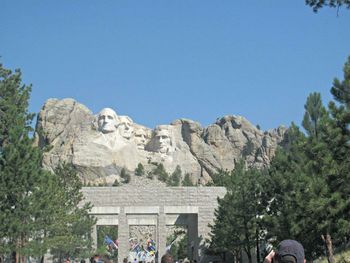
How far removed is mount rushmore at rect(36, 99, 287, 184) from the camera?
99438mm

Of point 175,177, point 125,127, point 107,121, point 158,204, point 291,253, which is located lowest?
point 291,253

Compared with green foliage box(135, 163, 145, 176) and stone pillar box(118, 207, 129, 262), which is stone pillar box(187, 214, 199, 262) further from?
green foliage box(135, 163, 145, 176)

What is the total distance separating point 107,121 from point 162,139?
16018mm

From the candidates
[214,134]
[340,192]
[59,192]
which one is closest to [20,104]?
[59,192]

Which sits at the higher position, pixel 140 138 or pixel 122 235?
pixel 140 138

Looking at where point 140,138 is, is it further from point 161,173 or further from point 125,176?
point 125,176

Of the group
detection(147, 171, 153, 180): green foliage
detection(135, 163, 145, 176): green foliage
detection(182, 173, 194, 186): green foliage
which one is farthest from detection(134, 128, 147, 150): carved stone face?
detection(182, 173, 194, 186): green foliage

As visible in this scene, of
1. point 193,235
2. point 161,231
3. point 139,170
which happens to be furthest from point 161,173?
point 161,231

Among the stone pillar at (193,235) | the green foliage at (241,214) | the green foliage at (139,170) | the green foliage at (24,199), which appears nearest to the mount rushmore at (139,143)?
the green foliage at (139,170)

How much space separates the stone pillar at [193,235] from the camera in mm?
43344

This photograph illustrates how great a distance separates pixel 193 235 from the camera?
147 feet

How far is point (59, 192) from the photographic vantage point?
33938 mm

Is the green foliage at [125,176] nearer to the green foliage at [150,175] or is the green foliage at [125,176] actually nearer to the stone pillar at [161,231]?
the green foliage at [150,175]

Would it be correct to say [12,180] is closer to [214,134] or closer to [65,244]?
[65,244]
